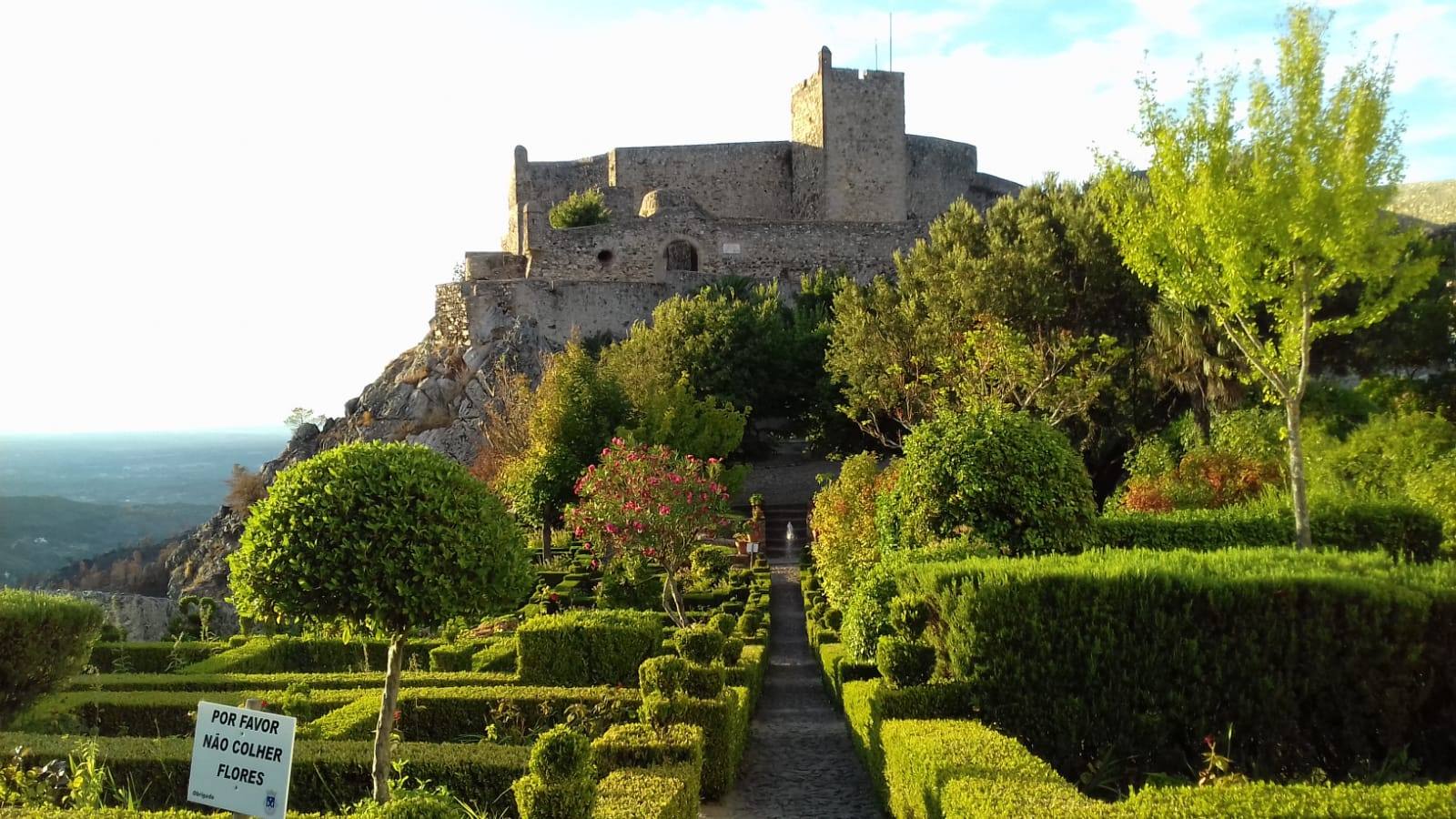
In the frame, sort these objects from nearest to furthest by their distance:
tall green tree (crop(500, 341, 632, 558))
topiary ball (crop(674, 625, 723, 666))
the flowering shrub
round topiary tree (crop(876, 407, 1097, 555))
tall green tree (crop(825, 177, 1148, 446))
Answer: topiary ball (crop(674, 625, 723, 666)) → round topiary tree (crop(876, 407, 1097, 555)) → the flowering shrub → tall green tree (crop(825, 177, 1148, 446)) → tall green tree (crop(500, 341, 632, 558))

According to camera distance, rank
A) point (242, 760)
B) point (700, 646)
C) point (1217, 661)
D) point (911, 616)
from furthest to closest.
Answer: point (700, 646) → point (911, 616) → point (1217, 661) → point (242, 760)

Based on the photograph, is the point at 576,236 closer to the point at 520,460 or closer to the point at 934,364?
the point at 520,460

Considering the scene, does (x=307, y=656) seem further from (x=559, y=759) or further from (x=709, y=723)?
(x=559, y=759)

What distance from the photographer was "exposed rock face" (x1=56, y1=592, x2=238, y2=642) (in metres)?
16.1

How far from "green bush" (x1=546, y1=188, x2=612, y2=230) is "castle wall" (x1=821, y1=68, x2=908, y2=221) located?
28.1ft

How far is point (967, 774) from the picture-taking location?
5.69m

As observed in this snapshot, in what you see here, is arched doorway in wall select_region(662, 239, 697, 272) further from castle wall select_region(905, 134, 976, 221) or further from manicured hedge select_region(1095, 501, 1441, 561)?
manicured hedge select_region(1095, 501, 1441, 561)

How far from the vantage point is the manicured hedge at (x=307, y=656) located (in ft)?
39.8

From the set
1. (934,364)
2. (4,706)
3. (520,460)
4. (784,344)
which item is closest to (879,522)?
(4,706)

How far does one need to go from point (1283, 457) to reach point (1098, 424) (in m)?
5.11

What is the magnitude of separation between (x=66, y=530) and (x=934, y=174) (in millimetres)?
57861

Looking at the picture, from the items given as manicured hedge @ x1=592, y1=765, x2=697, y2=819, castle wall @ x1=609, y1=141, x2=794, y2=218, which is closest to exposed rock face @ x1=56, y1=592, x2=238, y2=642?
manicured hedge @ x1=592, y1=765, x2=697, y2=819

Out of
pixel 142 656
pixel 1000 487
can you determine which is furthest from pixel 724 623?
pixel 142 656

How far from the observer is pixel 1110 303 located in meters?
21.2
